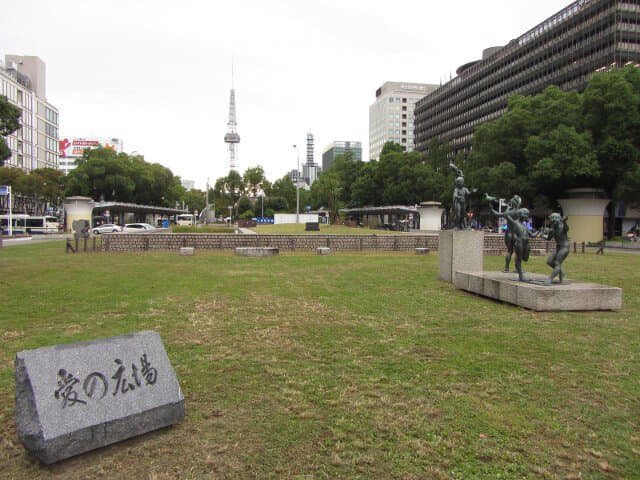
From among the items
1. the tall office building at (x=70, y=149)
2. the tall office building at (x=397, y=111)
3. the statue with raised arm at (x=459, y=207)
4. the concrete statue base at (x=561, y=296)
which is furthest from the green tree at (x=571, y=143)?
the tall office building at (x=70, y=149)

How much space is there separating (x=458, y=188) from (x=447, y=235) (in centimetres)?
169

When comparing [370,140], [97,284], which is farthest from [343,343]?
[370,140]

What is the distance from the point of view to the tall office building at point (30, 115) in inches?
2664

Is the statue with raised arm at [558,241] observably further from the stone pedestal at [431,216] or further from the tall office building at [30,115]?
the tall office building at [30,115]

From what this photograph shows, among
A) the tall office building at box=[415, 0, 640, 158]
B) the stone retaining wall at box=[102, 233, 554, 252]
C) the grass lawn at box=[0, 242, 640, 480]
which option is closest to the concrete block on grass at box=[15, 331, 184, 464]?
the grass lawn at box=[0, 242, 640, 480]

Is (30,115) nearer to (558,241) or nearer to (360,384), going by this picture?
(558,241)

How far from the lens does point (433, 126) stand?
3824 inches

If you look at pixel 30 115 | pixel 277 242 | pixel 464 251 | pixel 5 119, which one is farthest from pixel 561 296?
pixel 30 115

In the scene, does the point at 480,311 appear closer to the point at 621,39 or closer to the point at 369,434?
the point at 369,434

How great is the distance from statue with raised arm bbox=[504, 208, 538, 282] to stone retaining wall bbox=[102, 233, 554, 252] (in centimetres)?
1375

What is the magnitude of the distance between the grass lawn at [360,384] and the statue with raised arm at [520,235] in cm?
127

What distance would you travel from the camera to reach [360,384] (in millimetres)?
4898

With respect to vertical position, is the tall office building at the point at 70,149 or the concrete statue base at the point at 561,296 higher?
the tall office building at the point at 70,149

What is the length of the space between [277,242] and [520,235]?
16.2 metres
